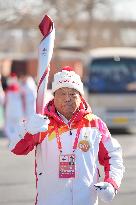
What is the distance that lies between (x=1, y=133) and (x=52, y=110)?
1403cm

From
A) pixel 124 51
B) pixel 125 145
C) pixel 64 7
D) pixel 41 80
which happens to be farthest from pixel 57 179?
pixel 64 7

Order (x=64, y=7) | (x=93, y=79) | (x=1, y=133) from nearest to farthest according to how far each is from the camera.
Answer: (x=93, y=79) < (x=1, y=133) < (x=64, y=7)

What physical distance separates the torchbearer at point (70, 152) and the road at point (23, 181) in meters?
3.43

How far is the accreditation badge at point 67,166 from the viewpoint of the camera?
12.7 ft

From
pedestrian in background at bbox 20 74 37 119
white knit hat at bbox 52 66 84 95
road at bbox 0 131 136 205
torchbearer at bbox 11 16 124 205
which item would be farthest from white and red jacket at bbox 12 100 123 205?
pedestrian in background at bbox 20 74 37 119

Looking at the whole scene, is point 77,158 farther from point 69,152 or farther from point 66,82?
point 66,82

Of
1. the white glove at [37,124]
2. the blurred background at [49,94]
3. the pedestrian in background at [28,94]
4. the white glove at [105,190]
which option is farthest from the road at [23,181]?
the white glove at [37,124]

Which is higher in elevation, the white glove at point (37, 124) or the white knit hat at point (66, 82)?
the white knit hat at point (66, 82)

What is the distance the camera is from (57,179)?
3875 millimetres

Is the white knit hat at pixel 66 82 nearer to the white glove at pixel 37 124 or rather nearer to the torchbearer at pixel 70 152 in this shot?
the torchbearer at pixel 70 152

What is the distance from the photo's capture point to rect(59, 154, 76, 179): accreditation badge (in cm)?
386

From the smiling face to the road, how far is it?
3515 millimetres

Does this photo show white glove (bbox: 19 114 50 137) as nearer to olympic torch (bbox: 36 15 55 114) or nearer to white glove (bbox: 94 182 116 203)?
olympic torch (bbox: 36 15 55 114)

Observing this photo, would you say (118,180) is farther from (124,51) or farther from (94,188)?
(124,51)
